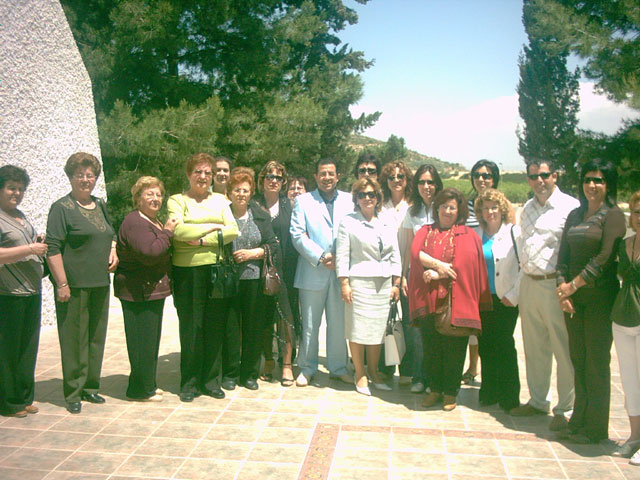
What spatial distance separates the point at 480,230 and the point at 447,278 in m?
0.61

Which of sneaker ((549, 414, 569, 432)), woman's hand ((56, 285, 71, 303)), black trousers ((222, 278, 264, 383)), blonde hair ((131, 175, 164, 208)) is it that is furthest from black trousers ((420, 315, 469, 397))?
woman's hand ((56, 285, 71, 303))

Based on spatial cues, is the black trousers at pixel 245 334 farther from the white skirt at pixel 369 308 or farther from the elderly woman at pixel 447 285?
the elderly woman at pixel 447 285

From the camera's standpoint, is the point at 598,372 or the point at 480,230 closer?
the point at 598,372

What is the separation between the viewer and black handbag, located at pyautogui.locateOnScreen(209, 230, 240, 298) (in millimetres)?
4660

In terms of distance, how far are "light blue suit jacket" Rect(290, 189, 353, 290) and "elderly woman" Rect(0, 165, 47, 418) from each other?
6.53ft

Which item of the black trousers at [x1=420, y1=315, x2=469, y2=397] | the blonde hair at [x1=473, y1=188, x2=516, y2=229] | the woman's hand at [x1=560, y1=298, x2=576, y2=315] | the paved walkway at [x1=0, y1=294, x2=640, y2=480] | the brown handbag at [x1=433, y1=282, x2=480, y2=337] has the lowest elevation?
the paved walkway at [x1=0, y1=294, x2=640, y2=480]

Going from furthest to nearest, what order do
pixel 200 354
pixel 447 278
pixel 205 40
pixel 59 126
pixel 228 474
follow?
pixel 205 40 → pixel 59 126 → pixel 200 354 → pixel 447 278 → pixel 228 474

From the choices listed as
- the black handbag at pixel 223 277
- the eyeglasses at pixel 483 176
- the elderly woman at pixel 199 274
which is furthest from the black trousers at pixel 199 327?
the eyeglasses at pixel 483 176

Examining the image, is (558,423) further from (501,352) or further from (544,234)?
(544,234)

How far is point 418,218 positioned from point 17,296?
315 centimetres

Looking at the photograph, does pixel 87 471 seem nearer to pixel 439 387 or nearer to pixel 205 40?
pixel 439 387

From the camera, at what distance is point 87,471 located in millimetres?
3512

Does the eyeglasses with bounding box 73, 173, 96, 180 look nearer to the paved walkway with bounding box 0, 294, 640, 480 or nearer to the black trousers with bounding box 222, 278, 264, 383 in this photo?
the black trousers with bounding box 222, 278, 264, 383

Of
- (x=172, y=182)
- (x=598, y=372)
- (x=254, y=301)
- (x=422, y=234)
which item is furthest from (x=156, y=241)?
(x=172, y=182)
